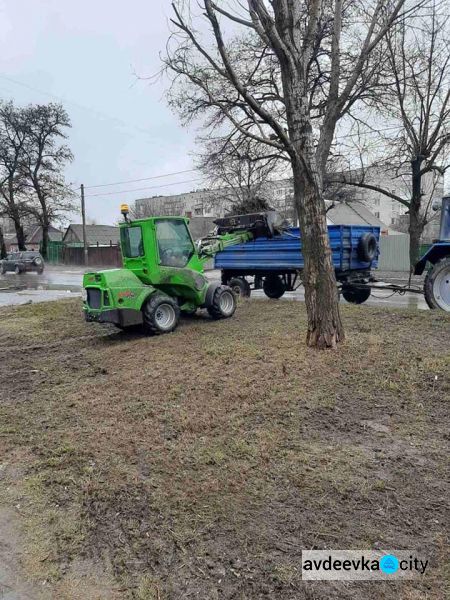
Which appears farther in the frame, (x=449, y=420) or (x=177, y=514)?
(x=449, y=420)

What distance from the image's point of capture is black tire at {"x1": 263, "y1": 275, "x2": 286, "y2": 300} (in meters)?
14.1

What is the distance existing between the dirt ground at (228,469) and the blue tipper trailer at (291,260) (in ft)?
18.7

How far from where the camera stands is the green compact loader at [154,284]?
8250mm

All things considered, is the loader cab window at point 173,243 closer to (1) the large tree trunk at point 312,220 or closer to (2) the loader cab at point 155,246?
(2) the loader cab at point 155,246

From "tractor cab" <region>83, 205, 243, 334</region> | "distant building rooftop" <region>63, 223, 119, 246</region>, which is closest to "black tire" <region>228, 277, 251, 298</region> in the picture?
"tractor cab" <region>83, 205, 243, 334</region>

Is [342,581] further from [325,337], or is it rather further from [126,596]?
[325,337]

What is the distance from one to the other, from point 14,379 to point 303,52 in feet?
19.7

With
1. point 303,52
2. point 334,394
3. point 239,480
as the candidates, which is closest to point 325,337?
point 334,394

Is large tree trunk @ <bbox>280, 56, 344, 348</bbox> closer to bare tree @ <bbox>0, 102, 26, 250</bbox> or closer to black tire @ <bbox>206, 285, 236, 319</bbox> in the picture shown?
black tire @ <bbox>206, 285, 236, 319</bbox>

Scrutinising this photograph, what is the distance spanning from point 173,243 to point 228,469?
6.29m

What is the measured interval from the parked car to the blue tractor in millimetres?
31510

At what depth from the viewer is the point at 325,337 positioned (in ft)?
19.7

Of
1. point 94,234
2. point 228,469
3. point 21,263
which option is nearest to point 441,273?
point 228,469

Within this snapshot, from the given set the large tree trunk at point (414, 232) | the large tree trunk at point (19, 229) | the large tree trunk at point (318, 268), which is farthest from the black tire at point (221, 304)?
the large tree trunk at point (19, 229)
